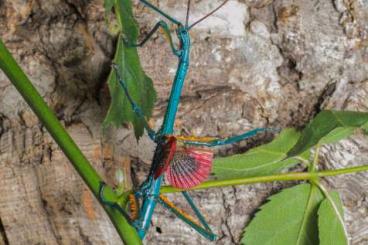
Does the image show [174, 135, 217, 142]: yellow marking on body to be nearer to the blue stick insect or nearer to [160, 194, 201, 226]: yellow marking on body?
the blue stick insect

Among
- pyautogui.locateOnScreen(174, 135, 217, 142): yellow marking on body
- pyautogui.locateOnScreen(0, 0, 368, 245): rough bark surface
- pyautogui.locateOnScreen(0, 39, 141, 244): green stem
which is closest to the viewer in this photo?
pyautogui.locateOnScreen(0, 39, 141, 244): green stem

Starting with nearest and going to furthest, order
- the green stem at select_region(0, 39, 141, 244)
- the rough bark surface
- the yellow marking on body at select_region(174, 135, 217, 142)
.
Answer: the green stem at select_region(0, 39, 141, 244) → the yellow marking on body at select_region(174, 135, 217, 142) → the rough bark surface

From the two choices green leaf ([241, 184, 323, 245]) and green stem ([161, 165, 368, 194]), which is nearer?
green stem ([161, 165, 368, 194])

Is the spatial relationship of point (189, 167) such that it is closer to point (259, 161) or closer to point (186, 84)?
point (259, 161)

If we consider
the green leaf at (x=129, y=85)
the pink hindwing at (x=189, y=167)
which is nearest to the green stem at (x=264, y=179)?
the pink hindwing at (x=189, y=167)

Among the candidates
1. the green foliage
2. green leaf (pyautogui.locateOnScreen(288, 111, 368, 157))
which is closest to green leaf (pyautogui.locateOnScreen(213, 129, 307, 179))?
the green foliage

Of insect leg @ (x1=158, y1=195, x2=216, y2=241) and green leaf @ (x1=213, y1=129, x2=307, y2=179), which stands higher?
green leaf @ (x1=213, y1=129, x2=307, y2=179)

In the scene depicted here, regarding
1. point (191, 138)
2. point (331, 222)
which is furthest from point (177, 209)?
point (331, 222)

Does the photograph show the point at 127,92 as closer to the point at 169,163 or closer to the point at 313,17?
the point at 169,163
